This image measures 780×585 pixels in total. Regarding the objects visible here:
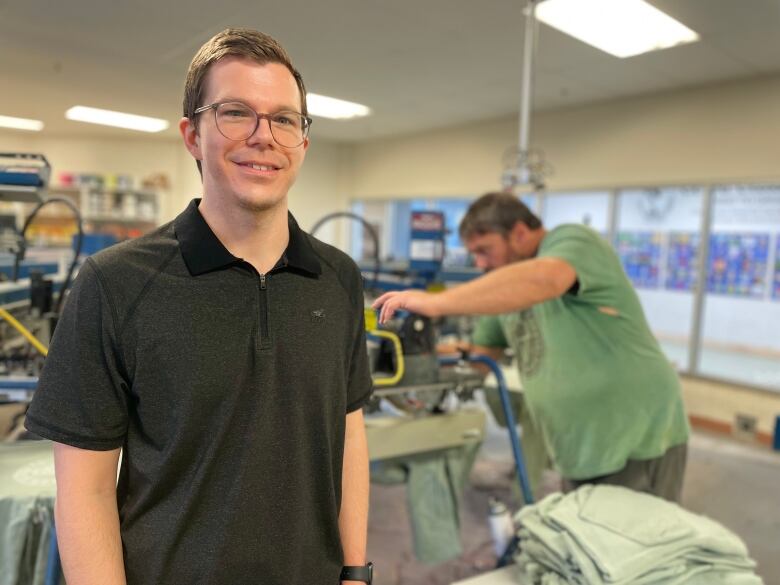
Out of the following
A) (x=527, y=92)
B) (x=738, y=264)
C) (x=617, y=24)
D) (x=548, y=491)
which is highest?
Answer: (x=617, y=24)

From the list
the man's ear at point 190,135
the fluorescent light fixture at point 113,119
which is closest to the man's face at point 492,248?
the man's ear at point 190,135

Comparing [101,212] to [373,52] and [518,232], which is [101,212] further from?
[518,232]

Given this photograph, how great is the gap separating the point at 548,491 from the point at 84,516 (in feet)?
9.49

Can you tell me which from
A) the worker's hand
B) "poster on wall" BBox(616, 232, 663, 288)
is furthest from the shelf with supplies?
the worker's hand

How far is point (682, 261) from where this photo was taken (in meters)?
5.13

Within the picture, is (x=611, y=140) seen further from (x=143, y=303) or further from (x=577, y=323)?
(x=143, y=303)

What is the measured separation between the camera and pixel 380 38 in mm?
3668

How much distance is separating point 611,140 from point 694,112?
0.73 m

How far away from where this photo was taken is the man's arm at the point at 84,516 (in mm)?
742

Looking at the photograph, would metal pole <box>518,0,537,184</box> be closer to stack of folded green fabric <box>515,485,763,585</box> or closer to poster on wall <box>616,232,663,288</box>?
stack of folded green fabric <box>515,485,763,585</box>

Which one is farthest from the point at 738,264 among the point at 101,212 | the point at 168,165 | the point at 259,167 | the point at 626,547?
the point at 101,212

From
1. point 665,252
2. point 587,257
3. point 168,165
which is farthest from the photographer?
point 168,165

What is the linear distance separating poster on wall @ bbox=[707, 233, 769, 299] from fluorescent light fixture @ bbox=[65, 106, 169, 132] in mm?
5037

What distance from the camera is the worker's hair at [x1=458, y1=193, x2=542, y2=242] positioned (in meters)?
1.87
